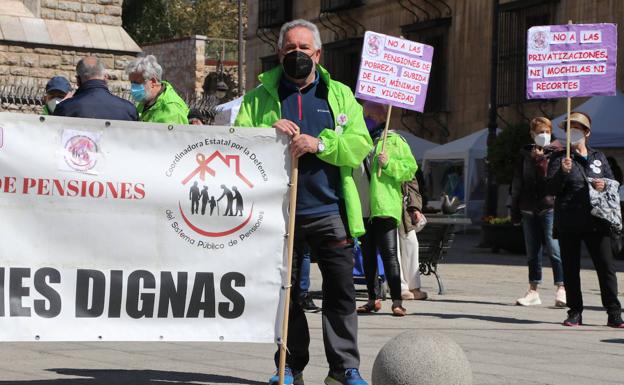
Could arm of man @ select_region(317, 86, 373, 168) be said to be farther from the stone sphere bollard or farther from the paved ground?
the paved ground

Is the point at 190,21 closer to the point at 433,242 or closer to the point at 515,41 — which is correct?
the point at 515,41

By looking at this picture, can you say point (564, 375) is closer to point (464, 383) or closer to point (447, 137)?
point (464, 383)

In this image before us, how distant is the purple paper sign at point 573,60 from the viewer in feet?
41.9

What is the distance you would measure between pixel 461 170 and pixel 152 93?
26.2 meters

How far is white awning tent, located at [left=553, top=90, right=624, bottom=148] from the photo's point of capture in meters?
26.4

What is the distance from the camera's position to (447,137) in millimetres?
36938

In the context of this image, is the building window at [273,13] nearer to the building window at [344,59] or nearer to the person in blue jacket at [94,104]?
the building window at [344,59]

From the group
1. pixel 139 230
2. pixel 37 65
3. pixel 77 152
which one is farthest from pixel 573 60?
pixel 37 65

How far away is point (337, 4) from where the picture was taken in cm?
4244

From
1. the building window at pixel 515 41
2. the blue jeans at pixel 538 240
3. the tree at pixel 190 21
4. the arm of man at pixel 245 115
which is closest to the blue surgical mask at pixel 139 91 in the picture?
the arm of man at pixel 245 115

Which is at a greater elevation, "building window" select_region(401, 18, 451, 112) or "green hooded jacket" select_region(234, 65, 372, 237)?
"building window" select_region(401, 18, 451, 112)

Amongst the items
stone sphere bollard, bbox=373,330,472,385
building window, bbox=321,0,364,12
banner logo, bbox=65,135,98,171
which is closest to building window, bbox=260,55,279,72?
building window, bbox=321,0,364,12

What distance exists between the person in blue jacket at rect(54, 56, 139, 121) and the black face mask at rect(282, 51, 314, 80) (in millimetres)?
1592

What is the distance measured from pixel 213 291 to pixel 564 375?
2484 millimetres
